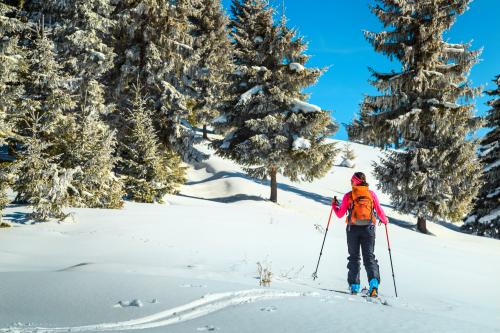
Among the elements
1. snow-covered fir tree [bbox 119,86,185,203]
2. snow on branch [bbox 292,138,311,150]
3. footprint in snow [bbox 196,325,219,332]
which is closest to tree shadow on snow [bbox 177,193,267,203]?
snow on branch [bbox 292,138,311,150]

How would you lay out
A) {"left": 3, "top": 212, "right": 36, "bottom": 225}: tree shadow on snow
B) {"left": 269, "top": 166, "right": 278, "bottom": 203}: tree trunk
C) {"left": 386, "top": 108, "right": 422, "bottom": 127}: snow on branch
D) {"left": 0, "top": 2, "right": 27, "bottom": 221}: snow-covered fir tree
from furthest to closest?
{"left": 269, "top": 166, "right": 278, "bottom": 203}: tree trunk, {"left": 386, "top": 108, "right": 422, "bottom": 127}: snow on branch, {"left": 0, "top": 2, "right": 27, "bottom": 221}: snow-covered fir tree, {"left": 3, "top": 212, "right": 36, "bottom": 225}: tree shadow on snow

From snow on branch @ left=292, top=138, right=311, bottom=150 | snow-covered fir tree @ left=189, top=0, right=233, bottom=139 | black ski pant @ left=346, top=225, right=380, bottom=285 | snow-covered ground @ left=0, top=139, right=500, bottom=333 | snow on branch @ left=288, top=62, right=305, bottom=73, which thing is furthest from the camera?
snow-covered fir tree @ left=189, top=0, right=233, bottom=139

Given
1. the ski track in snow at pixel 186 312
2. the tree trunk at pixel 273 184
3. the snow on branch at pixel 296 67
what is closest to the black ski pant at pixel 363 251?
the ski track in snow at pixel 186 312

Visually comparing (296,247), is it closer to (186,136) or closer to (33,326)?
(33,326)

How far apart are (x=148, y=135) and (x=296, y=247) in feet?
28.7

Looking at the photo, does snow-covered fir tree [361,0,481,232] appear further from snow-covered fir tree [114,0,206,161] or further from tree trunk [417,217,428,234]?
snow-covered fir tree [114,0,206,161]

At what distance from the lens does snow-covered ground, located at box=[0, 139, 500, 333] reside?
328 cm

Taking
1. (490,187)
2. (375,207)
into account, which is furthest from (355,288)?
(490,187)

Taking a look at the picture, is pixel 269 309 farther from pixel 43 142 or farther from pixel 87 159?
pixel 87 159

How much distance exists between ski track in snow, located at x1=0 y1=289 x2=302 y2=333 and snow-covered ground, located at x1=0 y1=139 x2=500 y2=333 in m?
0.01

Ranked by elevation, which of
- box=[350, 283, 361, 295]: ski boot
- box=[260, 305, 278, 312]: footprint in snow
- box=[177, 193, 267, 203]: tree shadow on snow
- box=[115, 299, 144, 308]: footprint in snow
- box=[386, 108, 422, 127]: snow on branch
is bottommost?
box=[350, 283, 361, 295]: ski boot

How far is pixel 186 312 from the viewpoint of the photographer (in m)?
3.59

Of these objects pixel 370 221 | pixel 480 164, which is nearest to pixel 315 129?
pixel 480 164

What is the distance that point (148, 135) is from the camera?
15.0 metres
